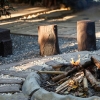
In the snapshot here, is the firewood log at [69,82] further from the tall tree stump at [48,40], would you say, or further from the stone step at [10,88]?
the tall tree stump at [48,40]

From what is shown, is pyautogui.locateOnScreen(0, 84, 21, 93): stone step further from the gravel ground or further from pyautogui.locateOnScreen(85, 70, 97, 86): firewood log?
the gravel ground

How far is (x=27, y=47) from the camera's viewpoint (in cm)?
721

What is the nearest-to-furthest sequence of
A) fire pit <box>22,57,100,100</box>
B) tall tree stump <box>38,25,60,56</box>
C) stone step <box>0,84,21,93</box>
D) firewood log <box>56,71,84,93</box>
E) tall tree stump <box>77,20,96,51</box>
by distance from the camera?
1. fire pit <box>22,57,100,100</box>
2. firewood log <box>56,71,84,93</box>
3. stone step <box>0,84,21,93</box>
4. tall tree stump <box>38,25,60,56</box>
5. tall tree stump <box>77,20,96,51</box>

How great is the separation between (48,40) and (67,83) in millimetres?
2398

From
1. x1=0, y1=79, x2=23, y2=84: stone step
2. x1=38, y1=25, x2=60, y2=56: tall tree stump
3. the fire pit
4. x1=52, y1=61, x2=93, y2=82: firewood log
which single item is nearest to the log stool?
x1=38, y1=25, x2=60, y2=56: tall tree stump

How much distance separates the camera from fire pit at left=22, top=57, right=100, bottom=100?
3.37 meters

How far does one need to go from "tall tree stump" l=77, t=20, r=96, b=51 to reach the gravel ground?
1.11ft

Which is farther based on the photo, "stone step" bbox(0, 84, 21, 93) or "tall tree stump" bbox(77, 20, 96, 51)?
"tall tree stump" bbox(77, 20, 96, 51)

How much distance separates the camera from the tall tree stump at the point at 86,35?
19.9 ft

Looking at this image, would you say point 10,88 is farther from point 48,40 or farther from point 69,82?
point 48,40

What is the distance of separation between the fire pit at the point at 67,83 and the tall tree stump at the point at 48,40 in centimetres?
180

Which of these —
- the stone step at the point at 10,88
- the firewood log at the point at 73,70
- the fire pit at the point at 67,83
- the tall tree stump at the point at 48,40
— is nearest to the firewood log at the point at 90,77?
the fire pit at the point at 67,83

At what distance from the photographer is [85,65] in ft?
12.8

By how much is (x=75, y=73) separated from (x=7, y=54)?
2.87 metres
